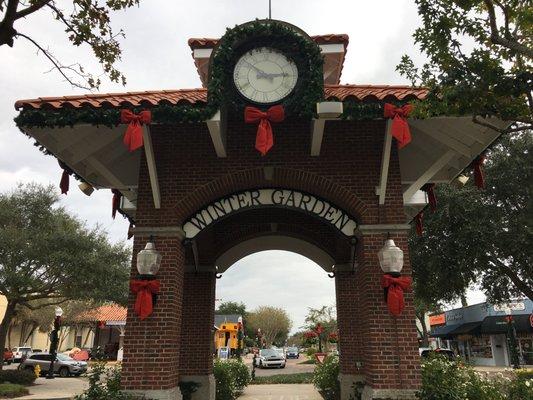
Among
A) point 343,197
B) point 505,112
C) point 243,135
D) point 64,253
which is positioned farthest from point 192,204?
point 64,253

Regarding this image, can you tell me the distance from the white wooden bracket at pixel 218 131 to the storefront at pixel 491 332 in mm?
24588

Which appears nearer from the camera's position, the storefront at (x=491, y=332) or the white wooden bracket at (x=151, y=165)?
the white wooden bracket at (x=151, y=165)

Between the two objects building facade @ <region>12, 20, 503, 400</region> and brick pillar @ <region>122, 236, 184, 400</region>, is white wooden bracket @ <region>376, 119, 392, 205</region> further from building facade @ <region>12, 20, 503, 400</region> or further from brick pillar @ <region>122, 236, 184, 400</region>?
brick pillar @ <region>122, 236, 184, 400</region>

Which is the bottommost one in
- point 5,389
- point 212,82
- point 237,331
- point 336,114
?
point 5,389

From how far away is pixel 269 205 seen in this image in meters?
7.68

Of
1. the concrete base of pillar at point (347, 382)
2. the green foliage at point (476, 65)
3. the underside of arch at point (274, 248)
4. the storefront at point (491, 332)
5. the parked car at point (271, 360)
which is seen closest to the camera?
the green foliage at point (476, 65)

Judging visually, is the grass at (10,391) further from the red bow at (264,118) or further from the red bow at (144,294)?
the red bow at (264,118)

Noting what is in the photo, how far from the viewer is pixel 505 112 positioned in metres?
5.53

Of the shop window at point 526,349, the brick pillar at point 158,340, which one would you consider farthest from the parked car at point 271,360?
the brick pillar at point 158,340

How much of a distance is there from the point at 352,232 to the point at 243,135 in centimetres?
252

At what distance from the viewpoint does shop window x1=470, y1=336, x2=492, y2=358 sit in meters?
31.9

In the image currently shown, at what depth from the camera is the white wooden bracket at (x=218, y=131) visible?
6596 millimetres

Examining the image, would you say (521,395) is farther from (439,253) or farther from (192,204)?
(439,253)

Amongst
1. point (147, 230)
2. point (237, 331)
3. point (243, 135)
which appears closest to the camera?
point (147, 230)
